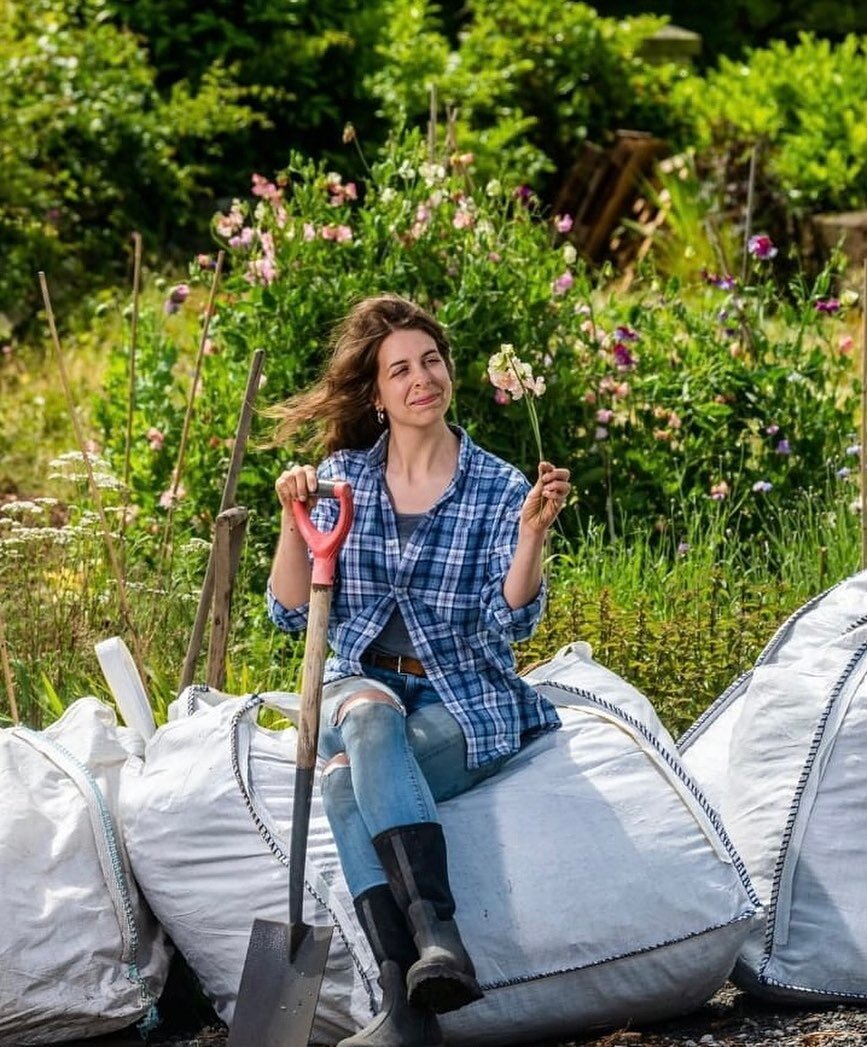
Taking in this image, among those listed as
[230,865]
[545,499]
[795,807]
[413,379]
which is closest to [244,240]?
[413,379]

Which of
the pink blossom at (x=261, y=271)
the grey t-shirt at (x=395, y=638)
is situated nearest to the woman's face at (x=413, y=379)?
the grey t-shirt at (x=395, y=638)

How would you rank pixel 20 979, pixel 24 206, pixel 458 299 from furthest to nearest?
pixel 24 206
pixel 458 299
pixel 20 979

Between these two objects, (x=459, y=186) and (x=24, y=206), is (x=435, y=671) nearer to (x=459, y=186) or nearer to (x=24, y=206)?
(x=459, y=186)

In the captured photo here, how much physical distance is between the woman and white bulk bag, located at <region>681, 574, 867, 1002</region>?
395 mm

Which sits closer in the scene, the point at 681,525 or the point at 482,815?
the point at 482,815

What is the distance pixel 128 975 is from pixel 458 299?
2.57 m

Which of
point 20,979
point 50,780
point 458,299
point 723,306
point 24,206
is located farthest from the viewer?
point 24,206

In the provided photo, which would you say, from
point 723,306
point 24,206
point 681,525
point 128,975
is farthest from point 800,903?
point 24,206

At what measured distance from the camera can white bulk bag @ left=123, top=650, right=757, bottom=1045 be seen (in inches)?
128

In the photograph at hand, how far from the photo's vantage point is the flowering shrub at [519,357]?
549cm

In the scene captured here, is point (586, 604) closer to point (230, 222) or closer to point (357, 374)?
point (357, 374)

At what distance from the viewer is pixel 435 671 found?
3.47m

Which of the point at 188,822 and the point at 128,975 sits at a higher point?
the point at 188,822

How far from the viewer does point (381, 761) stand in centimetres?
322
